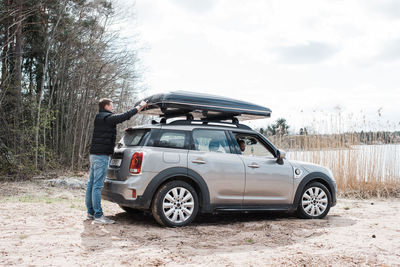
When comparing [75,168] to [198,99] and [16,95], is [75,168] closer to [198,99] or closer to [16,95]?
[16,95]

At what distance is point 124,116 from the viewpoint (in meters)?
5.88

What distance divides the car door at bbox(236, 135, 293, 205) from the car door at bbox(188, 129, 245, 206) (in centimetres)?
16

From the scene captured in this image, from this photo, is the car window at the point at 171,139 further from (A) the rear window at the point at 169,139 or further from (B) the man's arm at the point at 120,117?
(B) the man's arm at the point at 120,117

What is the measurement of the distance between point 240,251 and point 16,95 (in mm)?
10208

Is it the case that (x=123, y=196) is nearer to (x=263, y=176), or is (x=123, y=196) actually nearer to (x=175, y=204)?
(x=175, y=204)

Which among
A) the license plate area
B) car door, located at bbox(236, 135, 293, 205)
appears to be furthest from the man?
car door, located at bbox(236, 135, 293, 205)

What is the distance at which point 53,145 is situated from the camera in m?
14.6

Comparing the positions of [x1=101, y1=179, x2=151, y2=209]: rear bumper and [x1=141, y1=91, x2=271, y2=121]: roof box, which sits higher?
[x1=141, y1=91, x2=271, y2=121]: roof box

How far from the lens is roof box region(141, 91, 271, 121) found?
5.90m

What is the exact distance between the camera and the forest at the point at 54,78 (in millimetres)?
12242

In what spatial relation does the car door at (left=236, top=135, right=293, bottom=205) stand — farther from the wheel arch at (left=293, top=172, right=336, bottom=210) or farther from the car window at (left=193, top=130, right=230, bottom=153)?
the car window at (left=193, top=130, right=230, bottom=153)

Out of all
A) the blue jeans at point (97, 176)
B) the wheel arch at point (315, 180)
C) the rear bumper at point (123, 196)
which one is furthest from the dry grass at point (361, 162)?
the blue jeans at point (97, 176)

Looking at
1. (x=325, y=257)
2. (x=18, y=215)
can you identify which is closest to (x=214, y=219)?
(x=325, y=257)

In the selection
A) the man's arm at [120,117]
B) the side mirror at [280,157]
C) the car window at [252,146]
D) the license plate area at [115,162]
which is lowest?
the license plate area at [115,162]
